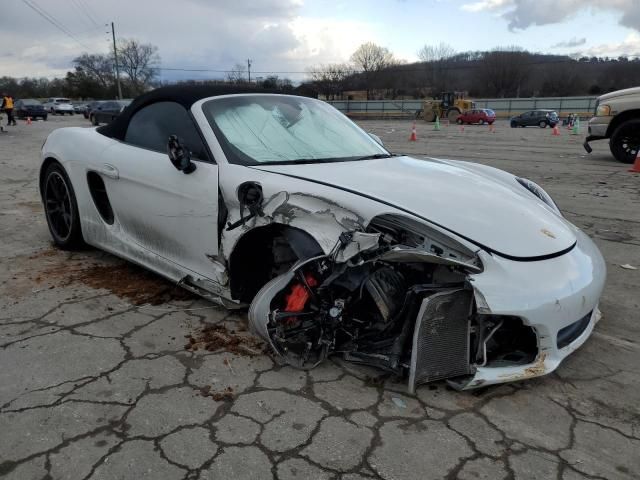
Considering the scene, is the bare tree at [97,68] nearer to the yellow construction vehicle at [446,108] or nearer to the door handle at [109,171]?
the yellow construction vehicle at [446,108]

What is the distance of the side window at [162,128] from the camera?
121 inches

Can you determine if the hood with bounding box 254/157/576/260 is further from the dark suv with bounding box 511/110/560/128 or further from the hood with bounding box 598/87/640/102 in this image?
the dark suv with bounding box 511/110/560/128

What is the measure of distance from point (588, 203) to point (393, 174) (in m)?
4.93

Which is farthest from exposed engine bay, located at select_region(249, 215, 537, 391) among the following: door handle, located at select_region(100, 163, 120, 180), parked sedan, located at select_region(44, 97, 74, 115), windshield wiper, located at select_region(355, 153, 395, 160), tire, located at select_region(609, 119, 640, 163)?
parked sedan, located at select_region(44, 97, 74, 115)

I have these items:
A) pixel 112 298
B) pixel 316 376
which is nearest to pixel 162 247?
pixel 112 298

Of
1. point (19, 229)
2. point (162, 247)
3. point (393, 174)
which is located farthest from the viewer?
point (19, 229)

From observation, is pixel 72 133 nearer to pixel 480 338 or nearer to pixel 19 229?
pixel 19 229

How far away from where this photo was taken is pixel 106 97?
7131 cm

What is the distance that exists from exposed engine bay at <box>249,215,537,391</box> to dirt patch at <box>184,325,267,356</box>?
337 mm

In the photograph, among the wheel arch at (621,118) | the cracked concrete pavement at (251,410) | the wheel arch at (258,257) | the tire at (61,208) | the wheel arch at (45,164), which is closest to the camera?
the cracked concrete pavement at (251,410)

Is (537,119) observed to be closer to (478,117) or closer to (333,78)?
(478,117)

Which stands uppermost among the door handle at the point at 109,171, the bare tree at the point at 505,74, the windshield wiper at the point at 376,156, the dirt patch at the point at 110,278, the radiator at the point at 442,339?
the bare tree at the point at 505,74

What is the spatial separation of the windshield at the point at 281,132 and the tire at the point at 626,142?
8.44 m

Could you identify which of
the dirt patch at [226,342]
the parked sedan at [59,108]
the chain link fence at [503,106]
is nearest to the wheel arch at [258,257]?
the dirt patch at [226,342]
